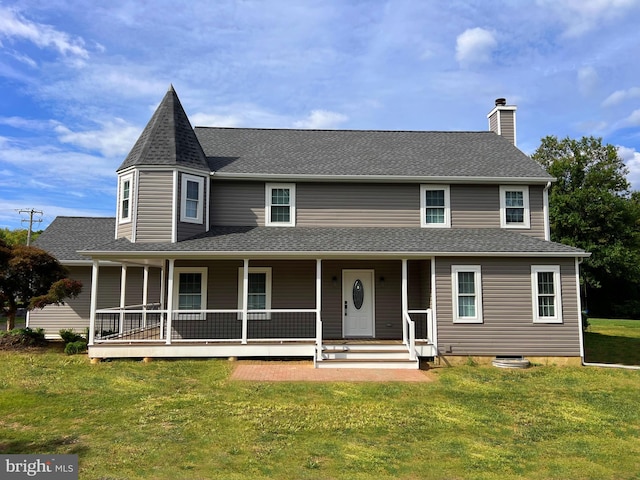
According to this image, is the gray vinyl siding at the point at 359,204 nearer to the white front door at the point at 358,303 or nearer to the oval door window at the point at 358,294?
the white front door at the point at 358,303

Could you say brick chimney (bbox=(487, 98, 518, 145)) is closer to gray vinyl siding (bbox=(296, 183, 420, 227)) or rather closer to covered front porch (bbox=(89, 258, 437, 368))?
gray vinyl siding (bbox=(296, 183, 420, 227))

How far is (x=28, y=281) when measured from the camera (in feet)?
Result: 45.6

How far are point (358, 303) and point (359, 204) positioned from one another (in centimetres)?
343

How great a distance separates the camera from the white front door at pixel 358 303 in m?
14.3

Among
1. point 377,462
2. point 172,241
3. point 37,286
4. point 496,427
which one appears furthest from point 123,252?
point 496,427

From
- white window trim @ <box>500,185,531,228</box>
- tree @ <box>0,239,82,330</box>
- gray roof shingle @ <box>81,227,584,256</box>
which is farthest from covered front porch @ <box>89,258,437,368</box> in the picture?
white window trim @ <box>500,185,531,228</box>

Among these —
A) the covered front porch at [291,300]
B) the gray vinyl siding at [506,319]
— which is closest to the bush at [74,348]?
the covered front porch at [291,300]

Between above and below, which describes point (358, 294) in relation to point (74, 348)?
above

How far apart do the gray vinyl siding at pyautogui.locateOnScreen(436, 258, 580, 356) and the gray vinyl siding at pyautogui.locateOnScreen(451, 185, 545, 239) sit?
250cm

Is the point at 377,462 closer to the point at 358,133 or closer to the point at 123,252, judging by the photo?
the point at 123,252

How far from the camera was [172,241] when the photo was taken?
13055 mm

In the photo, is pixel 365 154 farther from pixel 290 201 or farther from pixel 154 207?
pixel 154 207

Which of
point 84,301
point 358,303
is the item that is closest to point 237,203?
point 358,303

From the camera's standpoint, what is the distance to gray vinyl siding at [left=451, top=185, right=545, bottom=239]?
14742mm
